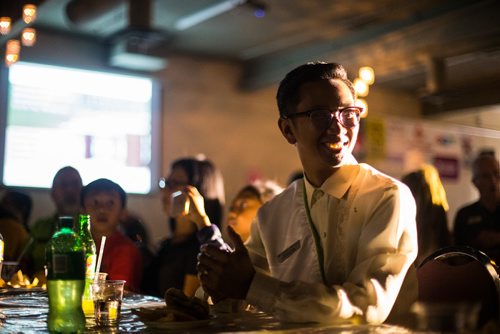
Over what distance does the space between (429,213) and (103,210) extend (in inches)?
63.8

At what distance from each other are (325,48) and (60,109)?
2752mm

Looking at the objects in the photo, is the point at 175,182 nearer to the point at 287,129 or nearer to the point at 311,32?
the point at 287,129

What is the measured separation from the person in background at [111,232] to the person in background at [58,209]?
555mm

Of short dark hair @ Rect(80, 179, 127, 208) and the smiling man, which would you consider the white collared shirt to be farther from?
short dark hair @ Rect(80, 179, 127, 208)

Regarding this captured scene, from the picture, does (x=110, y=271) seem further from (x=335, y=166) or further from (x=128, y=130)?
(x=128, y=130)

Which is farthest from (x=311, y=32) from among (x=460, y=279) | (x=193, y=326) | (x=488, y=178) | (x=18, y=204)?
(x=193, y=326)

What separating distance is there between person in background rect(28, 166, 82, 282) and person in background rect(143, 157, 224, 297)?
0.50 metres

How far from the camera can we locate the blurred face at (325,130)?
1.70 meters

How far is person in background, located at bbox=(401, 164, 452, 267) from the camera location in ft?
10.5

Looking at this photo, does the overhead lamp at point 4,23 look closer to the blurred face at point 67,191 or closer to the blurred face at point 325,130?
the blurred face at point 67,191

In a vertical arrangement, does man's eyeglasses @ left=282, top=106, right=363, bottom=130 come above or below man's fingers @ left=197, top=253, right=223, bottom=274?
above

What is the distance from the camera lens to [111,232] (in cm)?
284

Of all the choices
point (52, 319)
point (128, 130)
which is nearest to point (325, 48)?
point (128, 130)

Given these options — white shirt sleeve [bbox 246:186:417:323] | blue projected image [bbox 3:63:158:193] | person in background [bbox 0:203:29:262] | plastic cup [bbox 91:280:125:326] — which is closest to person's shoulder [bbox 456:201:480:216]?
white shirt sleeve [bbox 246:186:417:323]
